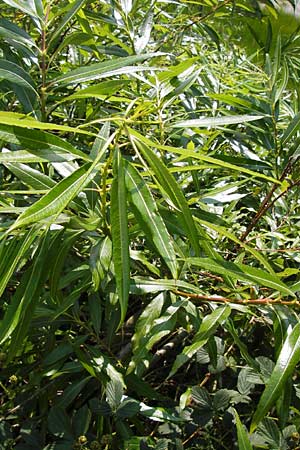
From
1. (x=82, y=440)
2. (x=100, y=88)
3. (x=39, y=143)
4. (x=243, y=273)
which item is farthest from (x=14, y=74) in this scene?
(x=82, y=440)

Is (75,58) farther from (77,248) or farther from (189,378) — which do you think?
(189,378)

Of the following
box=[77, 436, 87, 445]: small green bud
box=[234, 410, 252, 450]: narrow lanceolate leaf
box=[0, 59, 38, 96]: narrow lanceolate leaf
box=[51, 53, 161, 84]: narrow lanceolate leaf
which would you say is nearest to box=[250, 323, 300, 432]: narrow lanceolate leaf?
box=[234, 410, 252, 450]: narrow lanceolate leaf

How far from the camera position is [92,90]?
1.07 meters

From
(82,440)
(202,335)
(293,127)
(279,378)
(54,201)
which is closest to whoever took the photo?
(54,201)

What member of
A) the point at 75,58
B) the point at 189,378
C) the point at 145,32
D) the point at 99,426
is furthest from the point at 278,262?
the point at 75,58

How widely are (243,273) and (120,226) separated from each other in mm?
218

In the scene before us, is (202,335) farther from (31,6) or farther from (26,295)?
(31,6)

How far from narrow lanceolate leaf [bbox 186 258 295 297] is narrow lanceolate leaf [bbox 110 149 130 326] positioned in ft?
0.52

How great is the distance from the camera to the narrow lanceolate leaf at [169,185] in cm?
83

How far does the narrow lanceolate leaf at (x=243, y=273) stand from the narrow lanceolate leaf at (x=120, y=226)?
0.16 meters

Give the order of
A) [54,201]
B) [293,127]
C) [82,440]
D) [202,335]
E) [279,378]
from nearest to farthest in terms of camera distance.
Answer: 1. [54,201]
2. [279,378]
3. [202,335]
4. [82,440]
5. [293,127]

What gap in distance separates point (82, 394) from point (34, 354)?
130 mm

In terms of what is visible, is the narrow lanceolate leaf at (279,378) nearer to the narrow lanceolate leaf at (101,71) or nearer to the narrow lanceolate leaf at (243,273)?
the narrow lanceolate leaf at (243,273)

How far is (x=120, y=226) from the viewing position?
2.70 ft
